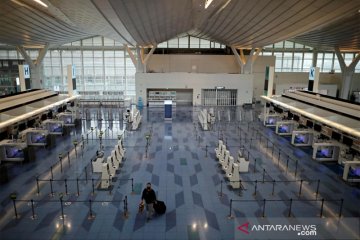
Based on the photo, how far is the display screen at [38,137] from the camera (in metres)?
16.2

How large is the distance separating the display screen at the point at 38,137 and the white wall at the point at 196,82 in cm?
1623

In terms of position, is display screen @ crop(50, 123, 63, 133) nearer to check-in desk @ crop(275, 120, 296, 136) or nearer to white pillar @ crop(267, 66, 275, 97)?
check-in desk @ crop(275, 120, 296, 136)

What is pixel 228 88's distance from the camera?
3247 centimetres

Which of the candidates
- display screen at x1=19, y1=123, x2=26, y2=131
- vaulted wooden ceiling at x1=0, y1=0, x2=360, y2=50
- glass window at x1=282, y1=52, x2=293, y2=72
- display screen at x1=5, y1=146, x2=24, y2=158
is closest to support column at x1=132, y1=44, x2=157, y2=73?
vaulted wooden ceiling at x1=0, y1=0, x2=360, y2=50

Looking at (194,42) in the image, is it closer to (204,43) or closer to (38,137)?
(204,43)

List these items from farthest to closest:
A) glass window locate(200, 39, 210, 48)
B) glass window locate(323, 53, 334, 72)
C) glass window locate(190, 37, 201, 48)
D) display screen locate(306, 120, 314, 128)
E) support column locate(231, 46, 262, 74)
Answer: glass window locate(323, 53, 334, 72) → glass window locate(200, 39, 210, 48) → glass window locate(190, 37, 201, 48) → support column locate(231, 46, 262, 74) → display screen locate(306, 120, 314, 128)

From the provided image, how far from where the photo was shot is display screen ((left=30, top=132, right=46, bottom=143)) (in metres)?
16.2

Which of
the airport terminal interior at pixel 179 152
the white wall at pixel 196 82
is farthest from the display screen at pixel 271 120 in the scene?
the white wall at pixel 196 82

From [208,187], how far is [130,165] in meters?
4.19

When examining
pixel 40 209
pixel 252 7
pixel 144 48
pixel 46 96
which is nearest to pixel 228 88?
pixel 144 48

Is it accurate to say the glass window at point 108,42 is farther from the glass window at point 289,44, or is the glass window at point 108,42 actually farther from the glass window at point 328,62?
the glass window at point 328,62

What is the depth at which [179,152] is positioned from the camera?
49.7 ft

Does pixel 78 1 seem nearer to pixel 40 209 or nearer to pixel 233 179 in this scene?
pixel 40 209
